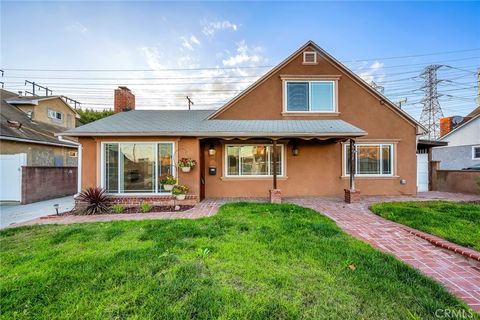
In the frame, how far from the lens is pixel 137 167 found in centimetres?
863

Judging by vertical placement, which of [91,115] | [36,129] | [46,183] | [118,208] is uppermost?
[91,115]

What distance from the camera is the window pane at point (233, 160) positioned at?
33.5ft

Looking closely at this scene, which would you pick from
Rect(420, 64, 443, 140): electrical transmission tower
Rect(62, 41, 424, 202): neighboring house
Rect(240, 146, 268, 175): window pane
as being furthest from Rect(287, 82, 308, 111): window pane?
Rect(420, 64, 443, 140): electrical transmission tower

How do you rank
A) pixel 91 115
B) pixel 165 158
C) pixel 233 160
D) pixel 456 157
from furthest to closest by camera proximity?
pixel 91 115 < pixel 456 157 < pixel 233 160 < pixel 165 158

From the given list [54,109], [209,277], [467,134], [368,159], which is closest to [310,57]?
[368,159]

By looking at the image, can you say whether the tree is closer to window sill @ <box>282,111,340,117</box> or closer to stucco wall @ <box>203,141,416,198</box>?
window sill @ <box>282,111,340,117</box>

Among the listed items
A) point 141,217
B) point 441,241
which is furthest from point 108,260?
point 441,241

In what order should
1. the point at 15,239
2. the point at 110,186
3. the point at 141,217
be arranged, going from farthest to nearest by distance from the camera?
the point at 110,186
the point at 141,217
the point at 15,239

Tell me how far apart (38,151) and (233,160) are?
12621mm

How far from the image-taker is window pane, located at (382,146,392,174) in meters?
10.4

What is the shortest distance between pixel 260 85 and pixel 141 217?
793cm

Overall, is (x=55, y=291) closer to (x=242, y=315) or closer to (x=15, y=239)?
(x=242, y=315)

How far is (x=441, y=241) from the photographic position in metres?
4.56

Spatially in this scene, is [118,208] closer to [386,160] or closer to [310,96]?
[310,96]
